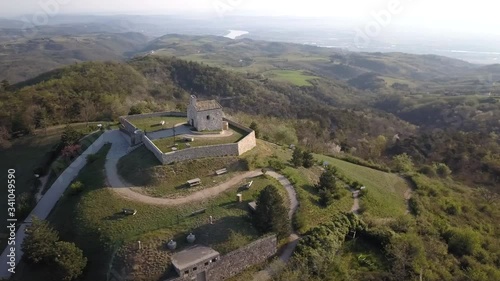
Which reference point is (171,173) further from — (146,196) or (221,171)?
(221,171)

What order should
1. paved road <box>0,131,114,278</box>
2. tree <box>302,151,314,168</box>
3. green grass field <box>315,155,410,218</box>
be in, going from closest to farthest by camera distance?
1. paved road <box>0,131,114,278</box>
2. green grass field <box>315,155,410,218</box>
3. tree <box>302,151,314,168</box>

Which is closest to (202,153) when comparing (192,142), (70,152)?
(192,142)

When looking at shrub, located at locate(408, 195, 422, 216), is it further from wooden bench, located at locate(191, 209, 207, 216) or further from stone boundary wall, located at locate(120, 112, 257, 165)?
wooden bench, located at locate(191, 209, 207, 216)

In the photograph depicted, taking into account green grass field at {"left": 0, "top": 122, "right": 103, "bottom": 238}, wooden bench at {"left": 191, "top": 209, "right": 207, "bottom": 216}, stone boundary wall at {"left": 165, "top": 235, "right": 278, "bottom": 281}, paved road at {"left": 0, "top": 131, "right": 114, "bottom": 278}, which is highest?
wooden bench at {"left": 191, "top": 209, "right": 207, "bottom": 216}

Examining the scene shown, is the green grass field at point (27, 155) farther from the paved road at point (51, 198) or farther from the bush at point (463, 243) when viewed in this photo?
the bush at point (463, 243)

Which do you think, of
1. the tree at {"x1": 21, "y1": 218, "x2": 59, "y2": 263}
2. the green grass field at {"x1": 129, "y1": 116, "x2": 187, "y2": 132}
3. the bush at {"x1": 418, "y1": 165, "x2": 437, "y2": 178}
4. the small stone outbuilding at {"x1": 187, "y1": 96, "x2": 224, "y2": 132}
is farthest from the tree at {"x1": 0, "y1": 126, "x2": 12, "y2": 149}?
the bush at {"x1": 418, "y1": 165, "x2": 437, "y2": 178}

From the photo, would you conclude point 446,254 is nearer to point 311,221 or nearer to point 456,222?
point 456,222

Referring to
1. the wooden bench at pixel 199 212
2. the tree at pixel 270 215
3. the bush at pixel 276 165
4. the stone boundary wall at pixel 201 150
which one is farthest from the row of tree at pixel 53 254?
the bush at pixel 276 165
